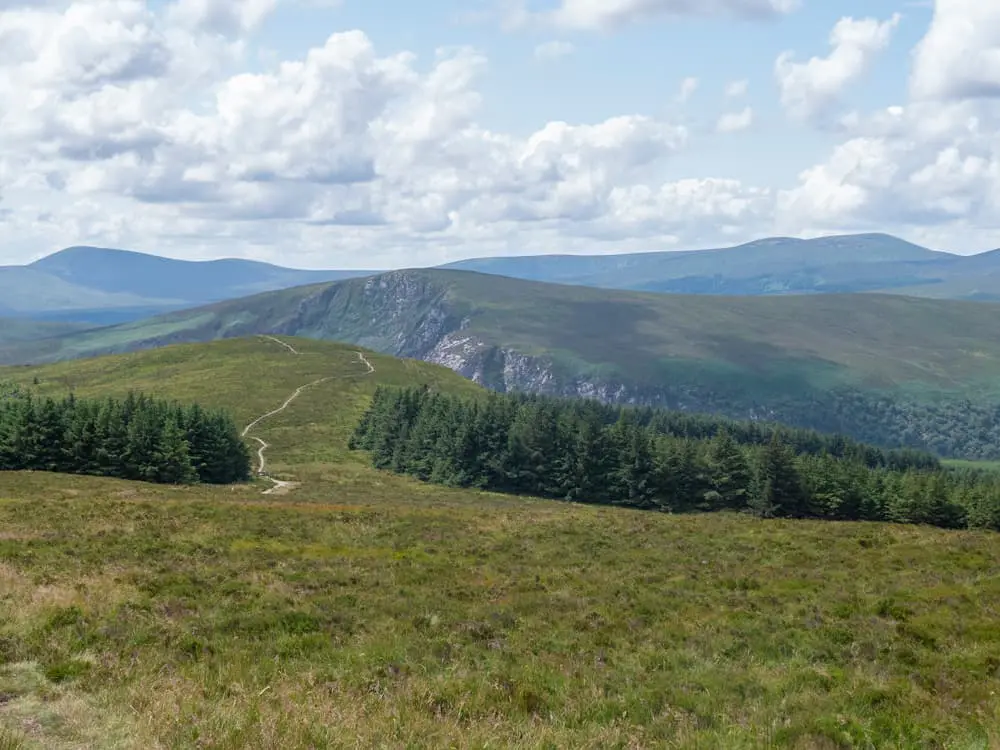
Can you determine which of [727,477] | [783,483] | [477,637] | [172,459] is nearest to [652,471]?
[727,477]

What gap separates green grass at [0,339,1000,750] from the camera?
11.1m

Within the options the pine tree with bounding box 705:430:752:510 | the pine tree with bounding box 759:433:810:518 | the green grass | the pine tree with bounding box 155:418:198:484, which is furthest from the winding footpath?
the pine tree with bounding box 759:433:810:518

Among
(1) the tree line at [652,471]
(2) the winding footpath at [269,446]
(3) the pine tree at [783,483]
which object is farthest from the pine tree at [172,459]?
(3) the pine tree at [783,483]

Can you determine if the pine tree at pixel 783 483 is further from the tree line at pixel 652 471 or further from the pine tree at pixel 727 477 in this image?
the pine tree at pixel 727 477

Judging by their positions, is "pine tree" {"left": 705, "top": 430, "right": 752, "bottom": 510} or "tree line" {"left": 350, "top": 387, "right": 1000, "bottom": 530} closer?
"tree line" {"left": 350, "top": 387, "right": 1000, "bottom": 530}

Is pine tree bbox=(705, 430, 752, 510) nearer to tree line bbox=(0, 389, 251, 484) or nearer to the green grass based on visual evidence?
tree line bbox=(0, 389, 251, 484)

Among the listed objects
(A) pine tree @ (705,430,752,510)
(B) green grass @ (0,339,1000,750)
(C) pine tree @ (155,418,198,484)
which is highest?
(B) green grass @ (0,339,1000,750)

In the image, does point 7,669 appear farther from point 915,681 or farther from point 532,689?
point 915,681

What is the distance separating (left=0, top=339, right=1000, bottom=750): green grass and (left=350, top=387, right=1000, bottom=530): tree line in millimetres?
57677

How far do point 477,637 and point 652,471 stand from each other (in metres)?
87.2

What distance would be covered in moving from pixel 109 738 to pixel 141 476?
7527 cm

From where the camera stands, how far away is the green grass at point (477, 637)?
11.1 metres

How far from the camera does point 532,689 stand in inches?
535

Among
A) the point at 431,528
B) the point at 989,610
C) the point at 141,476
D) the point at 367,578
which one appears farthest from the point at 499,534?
the point at 141,476
